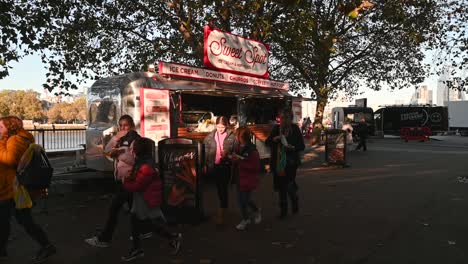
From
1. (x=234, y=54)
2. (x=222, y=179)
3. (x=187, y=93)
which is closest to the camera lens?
(x=222, y=179)

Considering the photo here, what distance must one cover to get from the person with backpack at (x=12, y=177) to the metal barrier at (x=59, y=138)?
476 inches

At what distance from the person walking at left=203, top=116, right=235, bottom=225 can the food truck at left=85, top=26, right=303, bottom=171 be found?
3.61 metres

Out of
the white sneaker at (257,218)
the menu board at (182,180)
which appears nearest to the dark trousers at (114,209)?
the menu board at (182,180)

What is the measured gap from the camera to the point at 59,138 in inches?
709

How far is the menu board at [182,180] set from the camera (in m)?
6.33

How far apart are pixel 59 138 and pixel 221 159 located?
13.8 m

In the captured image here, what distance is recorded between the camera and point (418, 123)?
38094 mm

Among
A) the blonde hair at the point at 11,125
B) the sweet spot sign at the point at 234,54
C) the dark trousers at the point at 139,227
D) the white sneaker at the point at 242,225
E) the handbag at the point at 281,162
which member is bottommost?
the white sneaker at the point at 242,225

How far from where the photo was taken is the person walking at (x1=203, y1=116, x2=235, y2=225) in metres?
6.24

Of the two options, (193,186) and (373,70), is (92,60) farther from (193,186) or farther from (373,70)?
(373,70)

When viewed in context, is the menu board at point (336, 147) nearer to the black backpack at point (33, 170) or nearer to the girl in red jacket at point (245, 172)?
the girl in red jacket at point (245, 172)

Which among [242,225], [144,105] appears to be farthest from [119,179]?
[144,105]

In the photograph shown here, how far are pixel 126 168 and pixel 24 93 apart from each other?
100391mm

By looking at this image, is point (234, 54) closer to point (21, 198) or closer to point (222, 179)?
point (222, 179)
